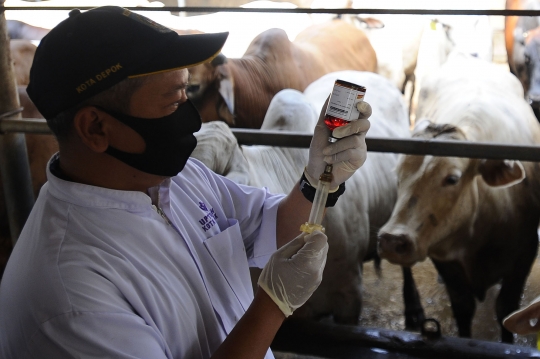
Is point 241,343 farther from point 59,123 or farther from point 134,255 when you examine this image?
point 59,123

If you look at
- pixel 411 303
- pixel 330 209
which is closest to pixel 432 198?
pixel 330 209

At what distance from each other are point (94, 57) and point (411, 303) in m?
3.06

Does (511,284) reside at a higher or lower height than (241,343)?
lower

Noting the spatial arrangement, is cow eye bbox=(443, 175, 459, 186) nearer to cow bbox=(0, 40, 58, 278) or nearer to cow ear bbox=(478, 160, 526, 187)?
cow ear bbox=(478, 160, 526, 187)

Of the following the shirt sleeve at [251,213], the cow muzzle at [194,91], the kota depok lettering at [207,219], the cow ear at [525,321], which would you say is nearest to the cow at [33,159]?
the cow muzzle at [194,91]

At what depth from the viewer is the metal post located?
2.52 meters

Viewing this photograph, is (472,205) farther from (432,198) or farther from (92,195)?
(92,195)

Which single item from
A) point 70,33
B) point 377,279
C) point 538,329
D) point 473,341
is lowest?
point 377,279

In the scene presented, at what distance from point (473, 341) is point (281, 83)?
3.18 m

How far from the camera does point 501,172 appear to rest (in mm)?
2543

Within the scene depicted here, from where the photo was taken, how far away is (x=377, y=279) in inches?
168

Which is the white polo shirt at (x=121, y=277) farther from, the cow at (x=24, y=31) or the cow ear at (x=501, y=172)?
the cow at (x=24, y=31)

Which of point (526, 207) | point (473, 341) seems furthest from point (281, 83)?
point (473, 341)

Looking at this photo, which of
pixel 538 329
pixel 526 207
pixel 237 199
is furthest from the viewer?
pixel 526 207
